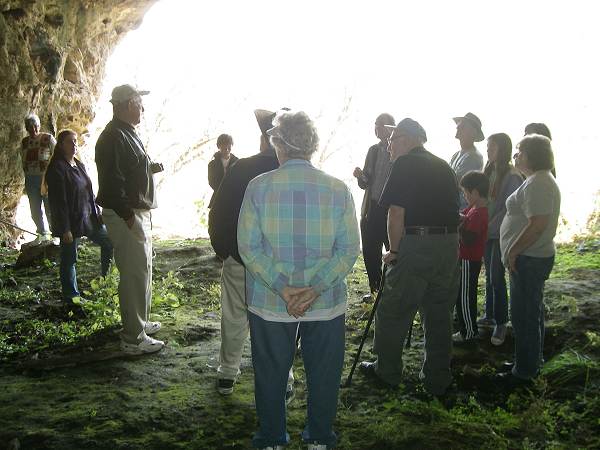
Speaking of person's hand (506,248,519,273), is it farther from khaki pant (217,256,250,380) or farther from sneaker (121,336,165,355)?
sneaker (121,336,165,355)

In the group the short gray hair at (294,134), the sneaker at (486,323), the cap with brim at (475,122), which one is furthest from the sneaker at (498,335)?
the short gray hair at (294,134)

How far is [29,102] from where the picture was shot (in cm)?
938

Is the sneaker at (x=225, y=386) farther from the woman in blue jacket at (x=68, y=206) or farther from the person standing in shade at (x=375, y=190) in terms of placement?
the woman in blue jacket at (x=68, y=206)

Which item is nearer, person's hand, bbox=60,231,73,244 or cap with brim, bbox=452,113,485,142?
cap with brim, bbox=452,113,485,142

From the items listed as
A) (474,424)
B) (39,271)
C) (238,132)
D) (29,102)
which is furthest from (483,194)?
(238,132)

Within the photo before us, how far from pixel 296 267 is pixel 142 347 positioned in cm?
243

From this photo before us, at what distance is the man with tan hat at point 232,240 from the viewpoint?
336 centimetres

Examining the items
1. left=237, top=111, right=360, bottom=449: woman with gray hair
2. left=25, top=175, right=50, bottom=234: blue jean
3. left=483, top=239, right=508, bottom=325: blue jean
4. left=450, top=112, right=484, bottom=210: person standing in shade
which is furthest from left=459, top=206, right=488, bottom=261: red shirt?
left=25, top=175, right=50, bottom=234: blue jean

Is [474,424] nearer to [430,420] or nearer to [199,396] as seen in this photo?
[430,420]

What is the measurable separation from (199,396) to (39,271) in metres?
4.75

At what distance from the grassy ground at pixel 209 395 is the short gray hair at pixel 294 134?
69.0 inches

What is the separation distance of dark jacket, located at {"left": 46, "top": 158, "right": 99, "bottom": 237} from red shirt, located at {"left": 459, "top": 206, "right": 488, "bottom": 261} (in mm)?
4022

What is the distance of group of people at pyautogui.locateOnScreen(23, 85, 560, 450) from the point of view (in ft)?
8.39

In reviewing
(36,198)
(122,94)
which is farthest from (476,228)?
(36,198)
